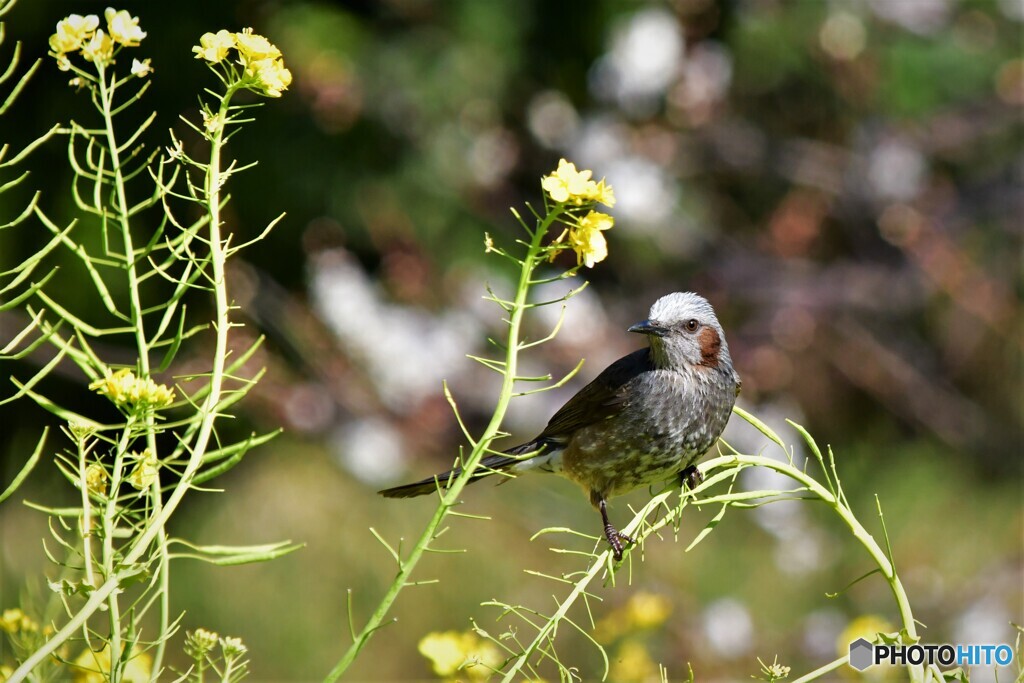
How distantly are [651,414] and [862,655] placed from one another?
3.57ft

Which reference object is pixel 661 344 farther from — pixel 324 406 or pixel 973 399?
pixel 973 399

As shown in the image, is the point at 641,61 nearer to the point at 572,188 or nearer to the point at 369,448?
the point at 369,448

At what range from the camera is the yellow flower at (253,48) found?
1.12 meters

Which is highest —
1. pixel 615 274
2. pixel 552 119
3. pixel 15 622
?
pixel 15 622

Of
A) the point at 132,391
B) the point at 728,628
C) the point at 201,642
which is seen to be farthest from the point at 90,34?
the point at 728,628

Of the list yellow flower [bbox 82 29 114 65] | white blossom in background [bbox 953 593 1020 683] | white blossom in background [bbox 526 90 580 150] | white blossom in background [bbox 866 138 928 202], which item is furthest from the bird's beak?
white blossom in background [bbox 866 138 928 202]

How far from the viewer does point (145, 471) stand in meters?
1.11

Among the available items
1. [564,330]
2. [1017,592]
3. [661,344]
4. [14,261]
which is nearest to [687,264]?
[564,330]

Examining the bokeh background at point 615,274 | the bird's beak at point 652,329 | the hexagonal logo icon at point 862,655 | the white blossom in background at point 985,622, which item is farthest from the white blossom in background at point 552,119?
the hexagonal logo icon at point 862,655

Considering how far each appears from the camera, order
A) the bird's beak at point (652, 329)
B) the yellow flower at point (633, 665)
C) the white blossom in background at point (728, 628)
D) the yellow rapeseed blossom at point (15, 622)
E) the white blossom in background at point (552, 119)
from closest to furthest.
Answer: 1. the yellow rapeseed blossom at point (15, 622)
2. the yellow flower at point (633, 665)
3. the bird's beak at point (652, 329)
4. the white blossom in background at point (728, 628)
5. the white blossom in background at point (552, 119)

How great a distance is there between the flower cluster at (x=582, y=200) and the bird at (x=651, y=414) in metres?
1.33

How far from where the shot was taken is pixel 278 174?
6.03 meters

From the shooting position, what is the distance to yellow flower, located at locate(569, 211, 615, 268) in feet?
3.78

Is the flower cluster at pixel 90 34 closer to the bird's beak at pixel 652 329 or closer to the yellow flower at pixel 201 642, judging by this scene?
the yellow flower at pixel 201 642
